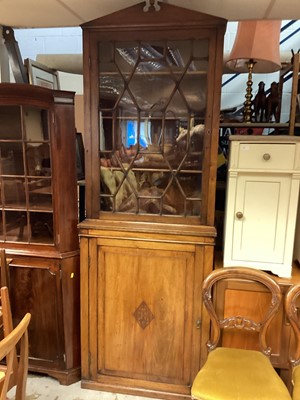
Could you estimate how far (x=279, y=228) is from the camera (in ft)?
5.32

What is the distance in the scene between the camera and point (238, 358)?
1510 millimetres

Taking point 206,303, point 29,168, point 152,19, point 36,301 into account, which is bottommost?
point 36,301

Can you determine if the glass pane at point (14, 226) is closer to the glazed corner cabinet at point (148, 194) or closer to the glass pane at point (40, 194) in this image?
the glass pane at point (40, 194)

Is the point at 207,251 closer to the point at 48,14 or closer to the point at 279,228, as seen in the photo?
the point at 279,228

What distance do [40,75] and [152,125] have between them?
3.11 feet

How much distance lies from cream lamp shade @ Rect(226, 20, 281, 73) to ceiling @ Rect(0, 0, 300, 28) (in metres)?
0.13

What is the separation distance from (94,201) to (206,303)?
2.59 feet

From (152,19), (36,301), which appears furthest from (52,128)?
(36,301)

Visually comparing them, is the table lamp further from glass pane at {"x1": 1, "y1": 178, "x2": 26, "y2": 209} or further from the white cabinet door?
glass pane at {"x1": 1, "y1": 178, "x2": 26, "y2": 209}

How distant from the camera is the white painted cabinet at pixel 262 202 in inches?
61.6

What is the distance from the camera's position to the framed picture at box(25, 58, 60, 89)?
6.50 ft

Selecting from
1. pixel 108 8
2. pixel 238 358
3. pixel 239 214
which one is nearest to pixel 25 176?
pixel 108 8

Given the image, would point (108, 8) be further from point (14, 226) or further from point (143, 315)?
point (143, 315)

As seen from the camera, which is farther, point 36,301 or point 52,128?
point 36,301
